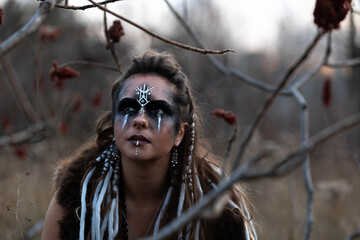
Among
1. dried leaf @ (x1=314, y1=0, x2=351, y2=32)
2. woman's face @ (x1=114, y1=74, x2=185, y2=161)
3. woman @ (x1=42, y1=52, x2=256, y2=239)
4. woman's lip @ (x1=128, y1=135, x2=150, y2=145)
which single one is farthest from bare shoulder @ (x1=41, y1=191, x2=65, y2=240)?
dried leaf @ (x1=314, y1=0, x2=351, y2=32)

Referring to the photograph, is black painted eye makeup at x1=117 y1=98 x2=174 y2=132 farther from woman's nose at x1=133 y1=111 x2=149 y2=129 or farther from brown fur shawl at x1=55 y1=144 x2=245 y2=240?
brown fur shawl at x1=55 y1=144 x2=245 y2=240

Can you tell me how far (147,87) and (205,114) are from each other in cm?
78

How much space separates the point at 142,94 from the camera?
254cm

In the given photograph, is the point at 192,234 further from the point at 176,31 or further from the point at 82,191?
the point at 176,31

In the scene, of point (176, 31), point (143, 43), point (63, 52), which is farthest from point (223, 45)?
point (63, 52)

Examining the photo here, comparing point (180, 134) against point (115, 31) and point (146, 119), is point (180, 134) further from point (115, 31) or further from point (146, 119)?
point (115, 31)

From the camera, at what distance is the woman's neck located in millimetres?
2600

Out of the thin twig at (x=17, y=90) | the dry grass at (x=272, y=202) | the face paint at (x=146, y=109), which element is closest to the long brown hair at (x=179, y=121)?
the face paint at (x=146, y=109)

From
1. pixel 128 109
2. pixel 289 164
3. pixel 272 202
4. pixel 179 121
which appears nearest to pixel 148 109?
pixel 128 109

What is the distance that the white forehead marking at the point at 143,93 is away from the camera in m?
2.51

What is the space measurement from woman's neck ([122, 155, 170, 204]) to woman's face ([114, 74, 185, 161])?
0.29 ft

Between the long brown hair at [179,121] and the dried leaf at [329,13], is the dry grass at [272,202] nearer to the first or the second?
the long brown hair at [179,121]

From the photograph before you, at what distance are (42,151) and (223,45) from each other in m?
5.60

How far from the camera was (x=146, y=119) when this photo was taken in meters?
2.46
